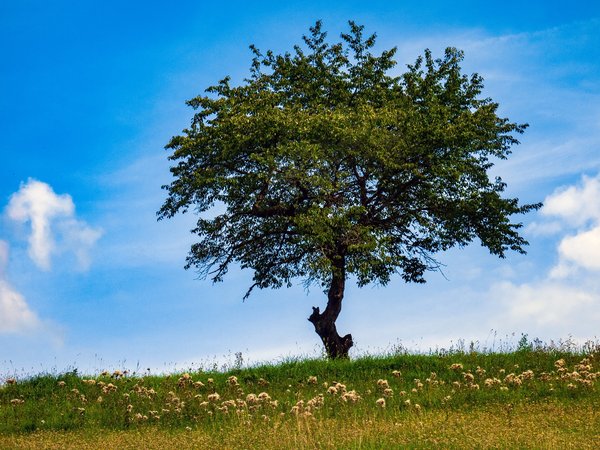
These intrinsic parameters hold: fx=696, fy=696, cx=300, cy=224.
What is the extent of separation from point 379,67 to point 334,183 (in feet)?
20.0

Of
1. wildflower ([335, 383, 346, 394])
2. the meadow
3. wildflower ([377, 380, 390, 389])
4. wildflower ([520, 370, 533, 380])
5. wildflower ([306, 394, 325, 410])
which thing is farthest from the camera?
wildflower ([520, 370, 533, 380])

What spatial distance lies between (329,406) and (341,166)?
1379 centimetres

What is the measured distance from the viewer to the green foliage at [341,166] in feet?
83.8

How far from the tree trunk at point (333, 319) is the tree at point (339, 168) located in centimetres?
4

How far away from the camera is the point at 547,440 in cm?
1164

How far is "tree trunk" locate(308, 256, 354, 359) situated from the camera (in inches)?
1066

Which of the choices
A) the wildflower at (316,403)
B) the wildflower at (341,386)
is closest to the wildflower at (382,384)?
the wildflower at (341,386)

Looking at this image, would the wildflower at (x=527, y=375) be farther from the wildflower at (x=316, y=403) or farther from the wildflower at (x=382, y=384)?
the wildflower at (x=316, y=403)

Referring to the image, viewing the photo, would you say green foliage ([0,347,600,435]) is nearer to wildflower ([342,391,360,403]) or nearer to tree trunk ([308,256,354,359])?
wildflower ([342,391,360,403])

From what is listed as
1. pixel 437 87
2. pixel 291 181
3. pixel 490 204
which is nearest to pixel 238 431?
pixel 291 181

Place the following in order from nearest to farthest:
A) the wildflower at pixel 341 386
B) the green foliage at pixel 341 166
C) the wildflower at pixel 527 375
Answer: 1. the wildflower at pixel 341 386
2. the wildflower at pixel 527 375
3. the green foliage at pixel 341 166

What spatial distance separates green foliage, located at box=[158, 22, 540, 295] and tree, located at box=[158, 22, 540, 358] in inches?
2.0

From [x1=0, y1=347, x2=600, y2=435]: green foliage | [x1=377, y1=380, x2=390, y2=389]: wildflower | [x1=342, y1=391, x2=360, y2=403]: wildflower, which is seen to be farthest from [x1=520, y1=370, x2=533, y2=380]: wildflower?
[x1=342, y1=391, x2=360, y2=403]: wildflower

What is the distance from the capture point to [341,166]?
91.0 feet
